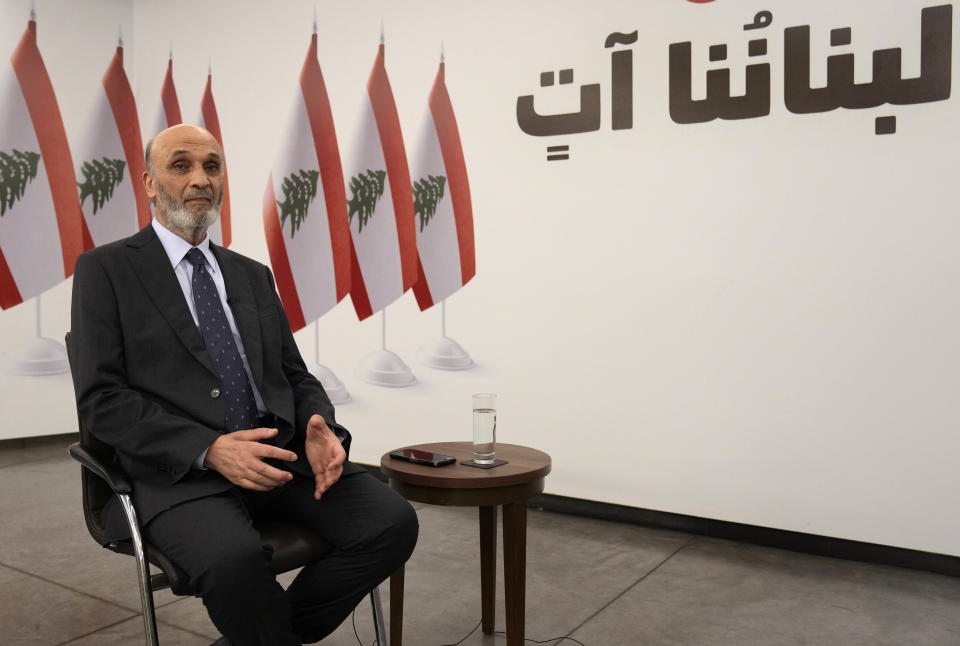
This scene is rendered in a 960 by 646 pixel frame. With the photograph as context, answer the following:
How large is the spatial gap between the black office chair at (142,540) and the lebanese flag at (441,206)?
225 cm

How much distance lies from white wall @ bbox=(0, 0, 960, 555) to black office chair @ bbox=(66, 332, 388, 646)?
198 centimetres

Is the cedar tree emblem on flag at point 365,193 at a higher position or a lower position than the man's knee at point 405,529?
higher

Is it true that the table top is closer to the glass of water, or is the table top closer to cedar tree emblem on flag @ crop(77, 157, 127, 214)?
the glass of water

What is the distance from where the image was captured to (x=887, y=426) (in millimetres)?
3023

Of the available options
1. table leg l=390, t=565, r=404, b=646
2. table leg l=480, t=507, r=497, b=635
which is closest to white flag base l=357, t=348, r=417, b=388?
table leg l=480, t=507, r=497, b=635

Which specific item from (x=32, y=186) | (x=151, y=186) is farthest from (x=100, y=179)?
(x=151, y=186)

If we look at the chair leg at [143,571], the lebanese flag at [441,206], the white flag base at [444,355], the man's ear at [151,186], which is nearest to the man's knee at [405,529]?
the chair leg at [143,571]

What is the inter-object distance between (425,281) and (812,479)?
2050 mm

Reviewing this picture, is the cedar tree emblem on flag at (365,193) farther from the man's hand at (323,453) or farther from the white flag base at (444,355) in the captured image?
the man's hand at (323,453)

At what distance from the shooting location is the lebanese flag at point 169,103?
16.6 feet

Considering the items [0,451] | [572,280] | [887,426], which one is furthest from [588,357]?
[0,451]

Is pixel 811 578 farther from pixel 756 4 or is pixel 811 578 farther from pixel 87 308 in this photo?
pixel 87 308

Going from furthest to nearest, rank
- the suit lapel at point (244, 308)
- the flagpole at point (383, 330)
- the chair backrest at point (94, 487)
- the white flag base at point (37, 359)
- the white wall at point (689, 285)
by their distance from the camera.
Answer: the white flag base at point (37, 359) → the flagpole at point (383, 330) → the white wall at point (689, 285) → the suit lapel at point (244, 308) → the chair backrest at point (94, 487)

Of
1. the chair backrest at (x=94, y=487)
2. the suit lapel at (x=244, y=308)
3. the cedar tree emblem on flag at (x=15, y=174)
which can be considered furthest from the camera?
the cedar tree emblem on flag at (x=15, y=174)
